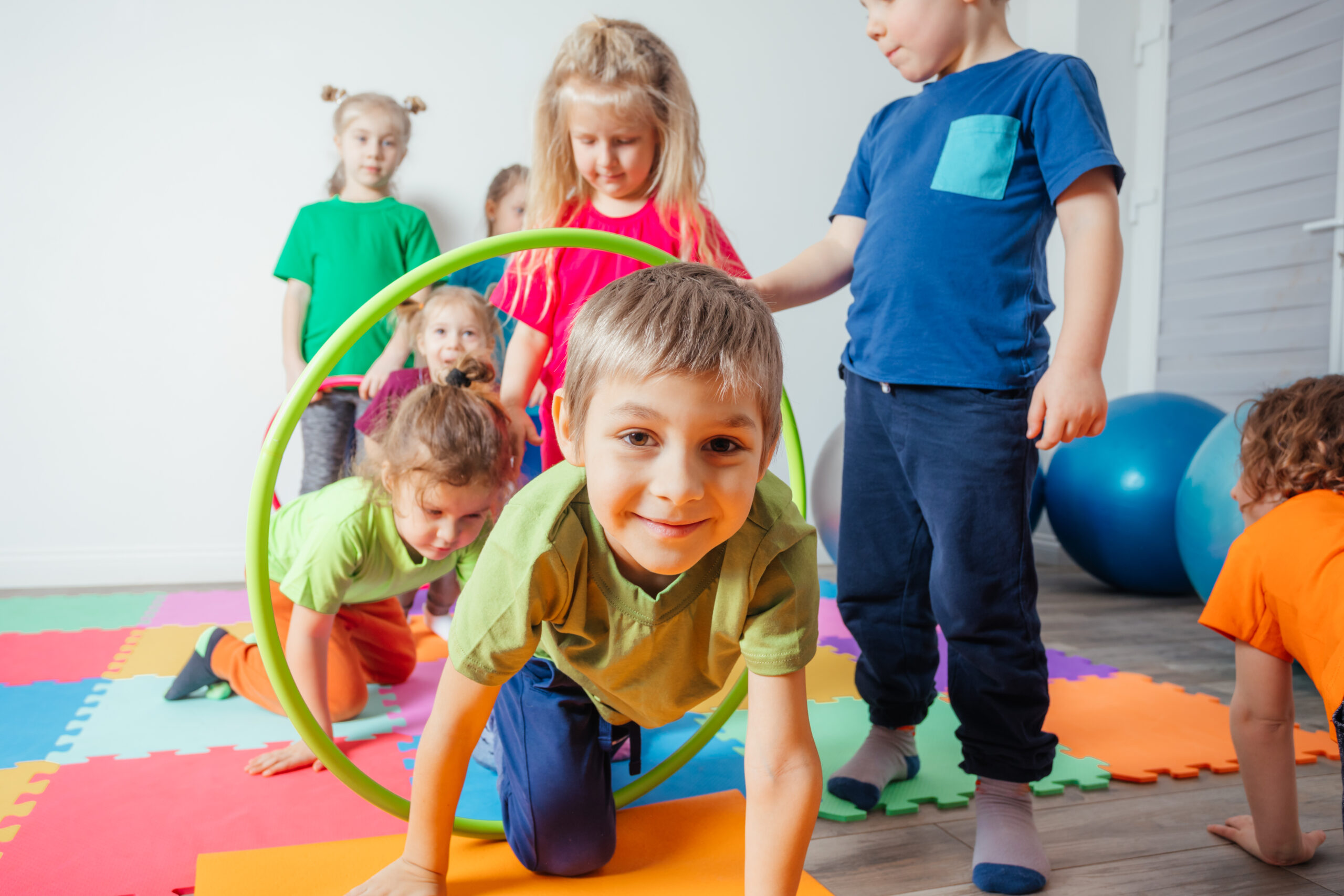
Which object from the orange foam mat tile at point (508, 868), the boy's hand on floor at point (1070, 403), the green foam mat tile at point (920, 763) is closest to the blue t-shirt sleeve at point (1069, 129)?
the boy's hand on floor at point (1070, 403)

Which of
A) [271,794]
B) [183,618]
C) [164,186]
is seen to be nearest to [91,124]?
[164,186]

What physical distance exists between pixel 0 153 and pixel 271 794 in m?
2.48

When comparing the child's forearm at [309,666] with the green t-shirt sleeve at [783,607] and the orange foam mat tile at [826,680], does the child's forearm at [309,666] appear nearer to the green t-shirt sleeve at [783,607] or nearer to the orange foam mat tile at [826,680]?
the orange foam mat tile at [826,680]

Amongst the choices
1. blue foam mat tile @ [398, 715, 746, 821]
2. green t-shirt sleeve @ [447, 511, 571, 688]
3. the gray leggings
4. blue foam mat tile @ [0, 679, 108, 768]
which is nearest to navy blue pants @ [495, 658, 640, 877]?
blue foam mat tile @ [398, 715, 746, 821]

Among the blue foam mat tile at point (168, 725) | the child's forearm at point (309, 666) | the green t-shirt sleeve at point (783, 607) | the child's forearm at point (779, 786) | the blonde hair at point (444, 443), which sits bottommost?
the blue foam mat tile at point (168, 725)

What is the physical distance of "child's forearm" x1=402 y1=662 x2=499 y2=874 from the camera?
98 centimetres

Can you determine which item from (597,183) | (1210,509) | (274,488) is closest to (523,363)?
(597,183)

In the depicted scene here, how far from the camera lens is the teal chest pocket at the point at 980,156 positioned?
4.01 ft

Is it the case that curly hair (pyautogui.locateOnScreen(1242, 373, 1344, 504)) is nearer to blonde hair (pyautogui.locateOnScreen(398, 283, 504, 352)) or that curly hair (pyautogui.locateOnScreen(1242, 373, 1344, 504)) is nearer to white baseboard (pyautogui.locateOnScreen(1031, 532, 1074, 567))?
blonde hair (pyautogui.locateOnScreen(398, 283, 504, 352))

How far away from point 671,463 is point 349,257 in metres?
2.08

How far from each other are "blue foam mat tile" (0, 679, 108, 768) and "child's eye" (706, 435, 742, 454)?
4.27ft

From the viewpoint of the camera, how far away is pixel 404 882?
3.33ft

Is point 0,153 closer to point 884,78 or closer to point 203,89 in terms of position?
point 203,89

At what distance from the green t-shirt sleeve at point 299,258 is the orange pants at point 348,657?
3.54 ft
